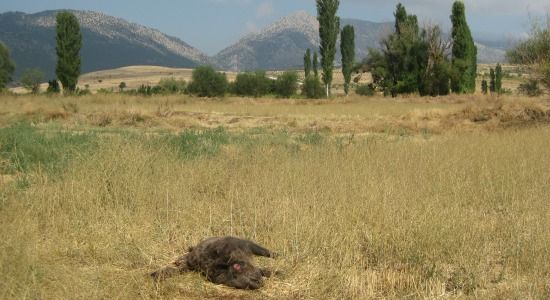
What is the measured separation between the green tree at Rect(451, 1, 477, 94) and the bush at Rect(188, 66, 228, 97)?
2404 cm

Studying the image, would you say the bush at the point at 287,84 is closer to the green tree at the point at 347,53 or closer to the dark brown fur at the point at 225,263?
the green tree at the point at 347,53

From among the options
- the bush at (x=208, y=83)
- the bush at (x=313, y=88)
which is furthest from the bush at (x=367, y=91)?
the bush at (x=208, y=83)

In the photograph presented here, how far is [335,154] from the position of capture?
27.7 feet

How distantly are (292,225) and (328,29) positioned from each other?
43.7 meters

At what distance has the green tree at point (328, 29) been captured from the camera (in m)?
46.4

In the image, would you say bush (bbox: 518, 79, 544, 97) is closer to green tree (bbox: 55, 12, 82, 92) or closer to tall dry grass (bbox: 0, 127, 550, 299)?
tall dry grass (bbox: 0, 127, 550, 299)

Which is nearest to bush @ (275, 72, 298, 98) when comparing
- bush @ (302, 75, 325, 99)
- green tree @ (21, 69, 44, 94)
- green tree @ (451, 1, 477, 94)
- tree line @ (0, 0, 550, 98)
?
tree line @ (0, 0, 550, 98)

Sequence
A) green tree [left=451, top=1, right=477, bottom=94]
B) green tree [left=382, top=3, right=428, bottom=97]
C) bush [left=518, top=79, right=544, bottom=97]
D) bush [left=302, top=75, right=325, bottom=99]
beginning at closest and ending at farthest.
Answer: bush [left=518, top=79, right=544, bottom=97], green tree [left=451, top=1, right=477, bottom=94], green tree [left=382, top=3, right=428, bottom=97], bush [left=302, top=75, right=325, bottom=99]

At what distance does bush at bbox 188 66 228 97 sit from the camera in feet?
176

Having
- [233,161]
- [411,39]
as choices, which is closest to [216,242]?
[233,161]

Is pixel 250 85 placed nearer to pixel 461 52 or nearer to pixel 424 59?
pixel 424 59

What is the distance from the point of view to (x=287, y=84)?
56.2m

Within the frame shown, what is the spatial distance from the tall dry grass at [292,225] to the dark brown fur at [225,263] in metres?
0.09

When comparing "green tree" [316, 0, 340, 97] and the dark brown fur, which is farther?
"green tree" [316, 0, 340, 97]
